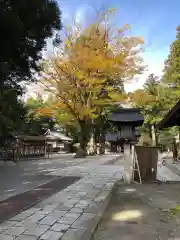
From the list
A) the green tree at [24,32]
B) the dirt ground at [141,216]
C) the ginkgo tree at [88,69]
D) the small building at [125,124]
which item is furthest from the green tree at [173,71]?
the dirt ground at [141,216]

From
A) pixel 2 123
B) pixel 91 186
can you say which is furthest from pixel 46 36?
pixel 91 186

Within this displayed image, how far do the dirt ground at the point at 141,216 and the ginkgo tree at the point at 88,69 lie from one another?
15.0m

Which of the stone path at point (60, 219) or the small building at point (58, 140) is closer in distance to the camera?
the stone path at point (60, 219)

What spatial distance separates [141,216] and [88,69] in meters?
17.6

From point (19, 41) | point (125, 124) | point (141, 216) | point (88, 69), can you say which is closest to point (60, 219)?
point (141, 216)

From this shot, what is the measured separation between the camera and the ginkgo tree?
2084 centimetres

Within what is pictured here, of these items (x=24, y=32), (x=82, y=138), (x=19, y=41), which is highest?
(x=24, y=32)

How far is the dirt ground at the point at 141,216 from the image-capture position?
12.3 feet

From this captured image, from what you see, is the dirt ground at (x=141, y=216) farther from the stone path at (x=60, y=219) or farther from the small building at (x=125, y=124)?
the small building at (x=125, y=124)

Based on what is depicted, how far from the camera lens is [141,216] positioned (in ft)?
15.4

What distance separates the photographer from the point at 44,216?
455cm

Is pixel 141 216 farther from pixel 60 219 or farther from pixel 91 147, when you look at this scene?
pixel 91 147

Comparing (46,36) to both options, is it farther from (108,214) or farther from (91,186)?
(108,214)

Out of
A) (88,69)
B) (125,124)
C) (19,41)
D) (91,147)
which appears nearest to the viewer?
(19,41)
